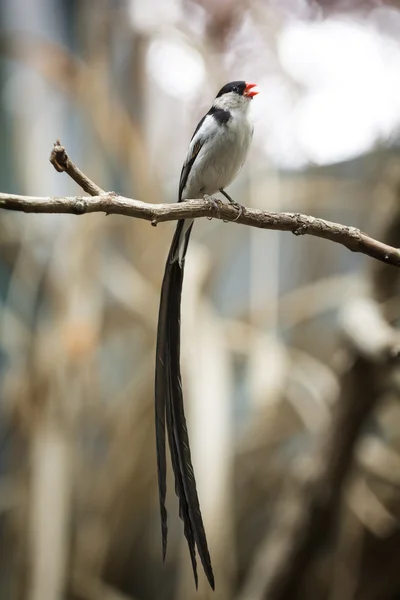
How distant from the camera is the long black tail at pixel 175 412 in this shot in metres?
0.55

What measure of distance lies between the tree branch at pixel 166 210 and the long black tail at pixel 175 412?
9cm

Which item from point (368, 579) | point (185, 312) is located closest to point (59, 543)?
point (185, 312)

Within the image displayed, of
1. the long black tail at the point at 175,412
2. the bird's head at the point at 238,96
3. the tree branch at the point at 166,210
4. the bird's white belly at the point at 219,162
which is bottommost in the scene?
the long black tail at the point at 175,412

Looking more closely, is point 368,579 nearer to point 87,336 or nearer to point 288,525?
point 288,525

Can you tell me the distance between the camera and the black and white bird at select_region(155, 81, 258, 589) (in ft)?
1.81

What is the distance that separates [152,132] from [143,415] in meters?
0.59

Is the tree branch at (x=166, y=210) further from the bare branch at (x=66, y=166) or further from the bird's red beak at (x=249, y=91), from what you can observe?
the bird's red beak at (x=249, y=91)

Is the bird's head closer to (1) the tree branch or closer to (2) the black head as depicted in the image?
(2) the black head

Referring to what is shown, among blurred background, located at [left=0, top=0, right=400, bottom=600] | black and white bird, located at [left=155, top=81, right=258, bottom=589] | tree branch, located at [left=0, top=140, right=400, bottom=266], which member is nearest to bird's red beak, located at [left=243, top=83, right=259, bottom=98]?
black and white bird, located at [left=155, top=81, right=258, bottom=589]

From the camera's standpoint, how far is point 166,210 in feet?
1.58

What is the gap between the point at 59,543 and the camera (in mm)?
1177

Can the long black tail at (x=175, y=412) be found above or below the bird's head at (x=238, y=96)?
below

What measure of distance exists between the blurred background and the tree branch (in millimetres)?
434

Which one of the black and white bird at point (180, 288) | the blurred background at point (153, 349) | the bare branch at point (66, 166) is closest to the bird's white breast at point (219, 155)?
the black and white bird at point (180, 288)
